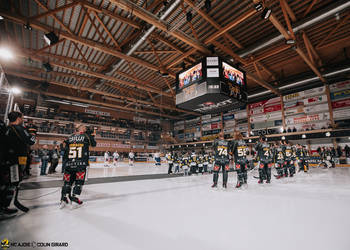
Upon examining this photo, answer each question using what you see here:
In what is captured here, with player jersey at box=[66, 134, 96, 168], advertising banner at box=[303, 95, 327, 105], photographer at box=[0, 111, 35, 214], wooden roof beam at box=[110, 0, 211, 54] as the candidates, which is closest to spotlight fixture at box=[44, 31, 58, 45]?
wooden roof beam at box=[110, 0, 211, 54]

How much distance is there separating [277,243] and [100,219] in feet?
7.99

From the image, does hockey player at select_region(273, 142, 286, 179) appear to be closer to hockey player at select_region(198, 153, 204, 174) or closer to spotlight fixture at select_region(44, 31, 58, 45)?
hockey player at select_region(198, 153, 204, 174)

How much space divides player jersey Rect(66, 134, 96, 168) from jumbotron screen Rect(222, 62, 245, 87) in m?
6.16

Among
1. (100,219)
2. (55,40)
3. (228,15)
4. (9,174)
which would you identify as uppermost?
(228,15)

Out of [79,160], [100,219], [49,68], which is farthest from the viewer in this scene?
[49,68]

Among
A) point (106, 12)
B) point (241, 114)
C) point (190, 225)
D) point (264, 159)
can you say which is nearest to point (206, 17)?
point (106, 12)

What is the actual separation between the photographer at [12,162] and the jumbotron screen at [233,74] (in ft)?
23.0

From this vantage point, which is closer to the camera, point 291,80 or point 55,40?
point 55,40

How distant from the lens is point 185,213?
2785 mm

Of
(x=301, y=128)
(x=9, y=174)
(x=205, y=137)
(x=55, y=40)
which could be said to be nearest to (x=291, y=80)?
(x=301, y=128)

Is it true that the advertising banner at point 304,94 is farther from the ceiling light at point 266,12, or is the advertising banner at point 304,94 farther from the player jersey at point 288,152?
the ceiling light at point 266,12

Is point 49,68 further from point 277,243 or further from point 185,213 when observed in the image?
point 277,243

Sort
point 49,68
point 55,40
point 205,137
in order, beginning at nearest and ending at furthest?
point 55,40 < point 49,68 < point 205,137

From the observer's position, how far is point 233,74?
771 centimetres
